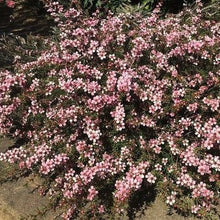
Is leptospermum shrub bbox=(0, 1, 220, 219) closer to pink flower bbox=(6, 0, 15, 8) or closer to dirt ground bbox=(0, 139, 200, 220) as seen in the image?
dirt ground bbox=(0, 139, 200, 220)

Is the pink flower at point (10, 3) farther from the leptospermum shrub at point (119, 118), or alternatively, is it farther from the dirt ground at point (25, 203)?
the dirt ground at point (25, 203)

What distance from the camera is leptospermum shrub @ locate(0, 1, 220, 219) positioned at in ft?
10.9

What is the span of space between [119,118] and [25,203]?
1261 millimetres

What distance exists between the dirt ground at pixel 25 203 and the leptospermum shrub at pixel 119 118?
161mm

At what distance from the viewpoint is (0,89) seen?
3840 mm

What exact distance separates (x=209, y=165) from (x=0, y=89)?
7.32 ft

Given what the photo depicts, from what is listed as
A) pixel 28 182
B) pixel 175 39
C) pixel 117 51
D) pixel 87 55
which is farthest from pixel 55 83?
pixel 175 39

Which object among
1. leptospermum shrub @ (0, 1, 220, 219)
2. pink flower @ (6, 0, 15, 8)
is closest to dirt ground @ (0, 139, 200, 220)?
leptospermum shrub @ (0, 1, 220, 219)

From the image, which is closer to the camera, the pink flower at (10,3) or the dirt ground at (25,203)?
the dirt ground at (25,203)

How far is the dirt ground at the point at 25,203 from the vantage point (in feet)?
11.2

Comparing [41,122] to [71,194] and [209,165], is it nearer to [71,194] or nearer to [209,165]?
[71,194]

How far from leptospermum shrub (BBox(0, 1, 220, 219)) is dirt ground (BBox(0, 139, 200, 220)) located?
0.16 m

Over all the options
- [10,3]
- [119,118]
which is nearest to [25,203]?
[119,118]

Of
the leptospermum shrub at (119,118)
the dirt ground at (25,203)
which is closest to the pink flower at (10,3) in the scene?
the leptospermum shrub at (119,118)
